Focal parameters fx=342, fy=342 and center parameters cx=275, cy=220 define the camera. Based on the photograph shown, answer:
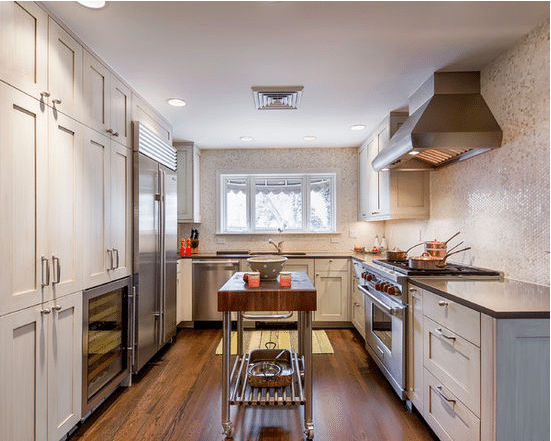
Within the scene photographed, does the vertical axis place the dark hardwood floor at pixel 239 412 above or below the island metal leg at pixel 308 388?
below

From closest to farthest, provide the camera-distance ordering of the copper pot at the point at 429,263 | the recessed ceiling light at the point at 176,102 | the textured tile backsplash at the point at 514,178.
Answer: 1. the textured tile backsplash at the point at 514,178
2. the copper pot at the point at 429,263
3. the recessed ceiling light at the point at 176,102

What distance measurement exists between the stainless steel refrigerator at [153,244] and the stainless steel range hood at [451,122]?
208 centimetres

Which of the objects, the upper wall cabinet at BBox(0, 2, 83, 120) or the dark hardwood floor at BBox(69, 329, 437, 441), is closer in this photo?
the upper wall cabinet at BBox(0, 2, 83, 120)

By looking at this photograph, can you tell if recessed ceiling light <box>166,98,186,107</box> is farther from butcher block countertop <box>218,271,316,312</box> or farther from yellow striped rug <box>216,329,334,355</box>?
yellow striped rug <box>216,329,334,355</box>

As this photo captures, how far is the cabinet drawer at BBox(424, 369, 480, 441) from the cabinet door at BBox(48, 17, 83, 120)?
8.52 feet

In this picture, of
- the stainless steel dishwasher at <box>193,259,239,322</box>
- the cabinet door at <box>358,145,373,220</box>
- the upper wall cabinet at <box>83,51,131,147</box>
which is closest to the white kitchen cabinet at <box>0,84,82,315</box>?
the upper wall cabinet at <box>83,51,131,147</box>

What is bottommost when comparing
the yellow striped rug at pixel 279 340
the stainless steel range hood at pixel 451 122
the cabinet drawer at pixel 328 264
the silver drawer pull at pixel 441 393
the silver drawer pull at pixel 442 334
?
the yellow striped rug at pixel 279 340

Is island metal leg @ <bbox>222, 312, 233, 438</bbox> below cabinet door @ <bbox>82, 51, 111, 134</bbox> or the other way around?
below

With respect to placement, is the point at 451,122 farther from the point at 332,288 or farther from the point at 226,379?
the point at 332,288

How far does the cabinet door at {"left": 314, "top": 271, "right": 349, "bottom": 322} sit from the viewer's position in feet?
13.9

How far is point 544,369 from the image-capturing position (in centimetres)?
142

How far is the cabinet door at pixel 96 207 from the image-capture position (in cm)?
212

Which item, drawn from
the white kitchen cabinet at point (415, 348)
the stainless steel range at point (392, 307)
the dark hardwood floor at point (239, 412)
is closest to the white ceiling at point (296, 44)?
the stainless steel range at point (392, 307)

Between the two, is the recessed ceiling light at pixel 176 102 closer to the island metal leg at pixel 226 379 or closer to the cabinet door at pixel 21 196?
the cabinet door at pixel 21 196
